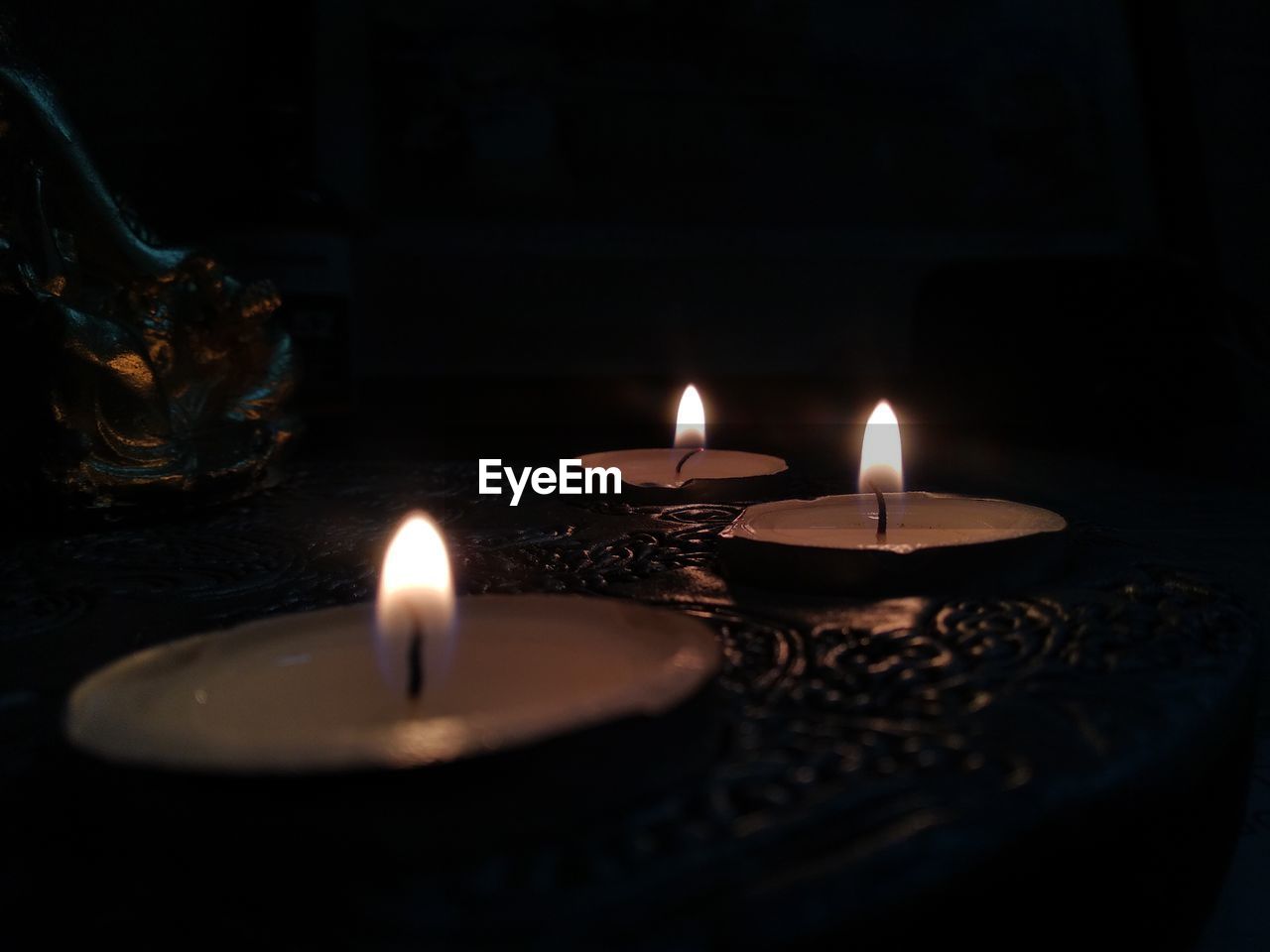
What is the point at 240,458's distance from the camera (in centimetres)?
79

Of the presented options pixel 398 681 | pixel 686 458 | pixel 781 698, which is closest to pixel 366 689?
pixel 398 681

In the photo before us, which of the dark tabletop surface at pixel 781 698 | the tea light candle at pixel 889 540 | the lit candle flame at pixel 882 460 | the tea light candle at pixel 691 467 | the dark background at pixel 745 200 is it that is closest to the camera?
the dark tabletop surface at pixel 781 698

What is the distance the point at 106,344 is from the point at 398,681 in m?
0.49

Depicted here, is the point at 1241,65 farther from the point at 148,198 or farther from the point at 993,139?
the point at 148,198

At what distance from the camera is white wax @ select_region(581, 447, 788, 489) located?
0.74 m

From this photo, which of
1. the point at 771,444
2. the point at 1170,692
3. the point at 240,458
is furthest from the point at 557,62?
the point at 1170,692

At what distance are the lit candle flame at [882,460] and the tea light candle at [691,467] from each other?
12 centimetres

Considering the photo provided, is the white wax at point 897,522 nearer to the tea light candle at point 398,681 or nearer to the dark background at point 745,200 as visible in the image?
the tea light candle at point 398,681

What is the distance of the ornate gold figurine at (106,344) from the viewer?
66 centimetres

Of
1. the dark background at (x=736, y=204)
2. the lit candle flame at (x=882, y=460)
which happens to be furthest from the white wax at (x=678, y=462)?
the dark background at (x=736, y=204)

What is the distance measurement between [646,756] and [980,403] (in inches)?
75.8

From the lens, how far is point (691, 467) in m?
0.79

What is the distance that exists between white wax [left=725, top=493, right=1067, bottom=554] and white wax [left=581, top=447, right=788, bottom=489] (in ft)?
0.53

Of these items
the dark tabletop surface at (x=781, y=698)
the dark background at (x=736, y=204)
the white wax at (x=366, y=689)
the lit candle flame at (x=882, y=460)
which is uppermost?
the dark background at (x=736, y=204)
